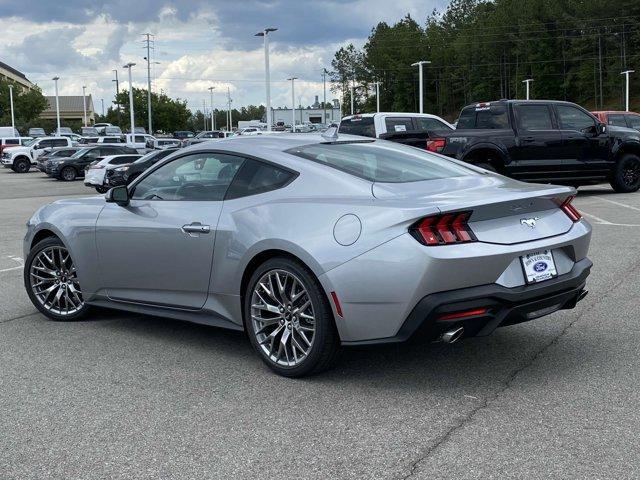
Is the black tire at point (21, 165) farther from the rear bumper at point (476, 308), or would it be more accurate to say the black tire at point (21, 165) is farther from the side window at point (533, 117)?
the rear bumper at point (476, 308)

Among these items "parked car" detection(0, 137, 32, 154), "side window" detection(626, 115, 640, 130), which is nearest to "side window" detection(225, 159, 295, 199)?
"side window" detection(626, 115, 640, 130)

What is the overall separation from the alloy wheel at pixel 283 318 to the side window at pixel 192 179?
79 cm

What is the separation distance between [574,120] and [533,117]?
2.90 ft

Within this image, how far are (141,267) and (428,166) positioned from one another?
215cm

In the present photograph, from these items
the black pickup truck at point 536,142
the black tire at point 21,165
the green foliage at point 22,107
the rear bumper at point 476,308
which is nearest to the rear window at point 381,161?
the rear bumper at point 476,308

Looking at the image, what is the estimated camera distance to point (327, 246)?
14.5ft

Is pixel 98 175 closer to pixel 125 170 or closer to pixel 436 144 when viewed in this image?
pixel 125 170

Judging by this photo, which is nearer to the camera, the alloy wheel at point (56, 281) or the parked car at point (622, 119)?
the alloy wheel at point (56, 281)

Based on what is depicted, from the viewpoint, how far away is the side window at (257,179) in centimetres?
495

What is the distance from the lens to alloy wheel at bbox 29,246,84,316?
6.29m

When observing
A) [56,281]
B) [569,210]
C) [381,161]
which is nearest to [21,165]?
[56,281]

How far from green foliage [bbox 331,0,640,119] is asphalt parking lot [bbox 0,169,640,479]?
8278 centimetres

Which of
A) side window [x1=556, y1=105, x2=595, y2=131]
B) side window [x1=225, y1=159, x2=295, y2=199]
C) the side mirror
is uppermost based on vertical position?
side window [x1=556, y1=105, x2=595, y2=131]

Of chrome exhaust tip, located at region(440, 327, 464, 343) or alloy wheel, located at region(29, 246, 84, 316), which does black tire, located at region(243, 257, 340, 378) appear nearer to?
chrome exhaust tip, located at region(440, 327, 464, 343)
